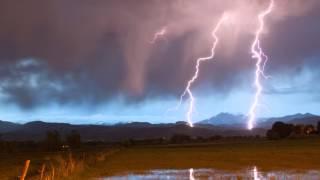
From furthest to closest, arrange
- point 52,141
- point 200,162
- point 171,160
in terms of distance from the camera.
Result: point 52,141
point 171,160
point 200,162

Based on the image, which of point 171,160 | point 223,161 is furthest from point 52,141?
point 223,161

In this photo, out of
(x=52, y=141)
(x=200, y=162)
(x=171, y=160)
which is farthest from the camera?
(x=52, y=141)

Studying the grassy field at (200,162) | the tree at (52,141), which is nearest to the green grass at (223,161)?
the grassy field at (200,162)

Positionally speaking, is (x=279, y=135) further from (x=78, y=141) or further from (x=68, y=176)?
(x=68, y=176)

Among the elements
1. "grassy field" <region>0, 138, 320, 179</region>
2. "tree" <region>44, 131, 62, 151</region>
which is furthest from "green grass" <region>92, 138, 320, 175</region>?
"tree" <region>44, 131, 62, 151</region>

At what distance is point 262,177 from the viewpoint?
107ft

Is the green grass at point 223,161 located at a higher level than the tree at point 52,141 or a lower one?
lower

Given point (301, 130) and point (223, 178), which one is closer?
point (223, 178)

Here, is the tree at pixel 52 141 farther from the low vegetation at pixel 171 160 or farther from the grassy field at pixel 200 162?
the grassy field at pixel 200 162

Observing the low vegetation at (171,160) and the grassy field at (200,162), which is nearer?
the low vegetation at (171,160)

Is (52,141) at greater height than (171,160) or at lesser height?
greater

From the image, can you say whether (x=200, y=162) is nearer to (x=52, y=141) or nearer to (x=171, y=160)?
A: (x=171, y=160)

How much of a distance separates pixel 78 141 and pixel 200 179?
15012 cm

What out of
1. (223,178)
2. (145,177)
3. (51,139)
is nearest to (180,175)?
(145,177)
